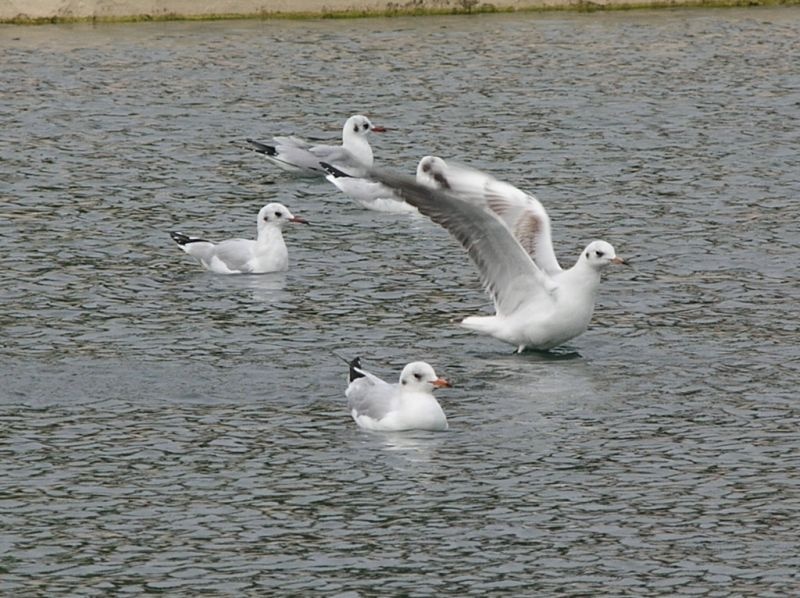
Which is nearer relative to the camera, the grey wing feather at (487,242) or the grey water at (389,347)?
the grey water at (389,347)

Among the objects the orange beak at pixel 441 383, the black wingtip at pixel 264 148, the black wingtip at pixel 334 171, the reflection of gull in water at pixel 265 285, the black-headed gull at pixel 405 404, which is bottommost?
the reflection of gull in water at pixel 265 285

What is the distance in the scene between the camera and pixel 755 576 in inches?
506

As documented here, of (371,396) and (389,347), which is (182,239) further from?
(371,396)

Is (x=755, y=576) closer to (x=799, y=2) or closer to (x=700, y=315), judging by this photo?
(x=700, y=315)

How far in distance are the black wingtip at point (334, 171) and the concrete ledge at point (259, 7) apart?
1484 centimetres

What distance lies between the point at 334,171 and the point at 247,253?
4697 millimetres

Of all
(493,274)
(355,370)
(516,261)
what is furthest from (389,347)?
(355,370)

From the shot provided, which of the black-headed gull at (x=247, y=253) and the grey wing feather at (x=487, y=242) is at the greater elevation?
the grey wing feather at (x=487, y=242)

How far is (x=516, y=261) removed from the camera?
18.2 meters

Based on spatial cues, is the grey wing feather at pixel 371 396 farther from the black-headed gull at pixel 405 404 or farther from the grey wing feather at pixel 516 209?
the grey wing feather at pixel 516 209

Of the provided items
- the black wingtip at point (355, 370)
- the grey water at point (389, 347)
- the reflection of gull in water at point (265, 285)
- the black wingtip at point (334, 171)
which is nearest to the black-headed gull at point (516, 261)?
the grey water at point (389, 347)

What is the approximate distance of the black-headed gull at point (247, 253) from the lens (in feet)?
72.6

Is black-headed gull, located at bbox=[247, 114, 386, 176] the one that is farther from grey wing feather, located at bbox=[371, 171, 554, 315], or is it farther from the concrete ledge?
the concrete ledge

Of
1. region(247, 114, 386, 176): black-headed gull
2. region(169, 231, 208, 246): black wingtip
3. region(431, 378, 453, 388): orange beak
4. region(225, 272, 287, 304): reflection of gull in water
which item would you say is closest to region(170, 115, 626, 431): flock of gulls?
region(431, 378, 453, 388): orange beak
